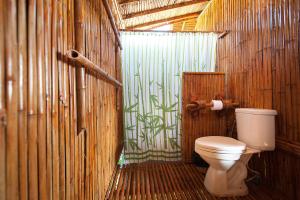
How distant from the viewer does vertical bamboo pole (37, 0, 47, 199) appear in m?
0.62

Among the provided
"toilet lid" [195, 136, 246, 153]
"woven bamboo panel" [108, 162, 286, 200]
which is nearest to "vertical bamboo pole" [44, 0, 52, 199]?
"woven bamboo panel" [108, 162, 286, 200]

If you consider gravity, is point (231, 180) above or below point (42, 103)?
below

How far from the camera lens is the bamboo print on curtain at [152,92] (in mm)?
2543

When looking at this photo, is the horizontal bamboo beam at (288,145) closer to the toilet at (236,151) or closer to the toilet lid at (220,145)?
the toilet at (236,151)

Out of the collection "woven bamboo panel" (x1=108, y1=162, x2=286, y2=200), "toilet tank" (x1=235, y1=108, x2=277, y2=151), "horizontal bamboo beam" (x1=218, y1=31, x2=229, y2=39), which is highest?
"horizontal bamboo beam" (x1=218, y1=31, x2=229, y2=39)

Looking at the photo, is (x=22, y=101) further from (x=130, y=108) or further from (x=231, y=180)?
(x=130, y=108)

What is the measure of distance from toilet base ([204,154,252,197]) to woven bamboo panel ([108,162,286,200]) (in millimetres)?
56

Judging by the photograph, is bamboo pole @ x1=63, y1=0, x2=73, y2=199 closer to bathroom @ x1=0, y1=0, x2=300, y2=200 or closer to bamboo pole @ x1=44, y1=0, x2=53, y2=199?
bathroom @ x1=0, y1=0, x2=300, y2=200

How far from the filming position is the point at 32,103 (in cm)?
59

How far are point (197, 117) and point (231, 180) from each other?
3.07 ft

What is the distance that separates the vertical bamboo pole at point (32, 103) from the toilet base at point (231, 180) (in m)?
1.59

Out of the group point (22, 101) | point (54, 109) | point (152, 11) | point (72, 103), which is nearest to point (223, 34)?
point (152, 11)

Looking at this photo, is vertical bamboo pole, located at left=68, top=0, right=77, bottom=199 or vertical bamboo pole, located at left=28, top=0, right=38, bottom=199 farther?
vertical bamboo pole, located at left=68, top=0, right=77, bottom=199

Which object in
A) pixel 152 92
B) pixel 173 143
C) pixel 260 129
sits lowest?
pixel 173 143
